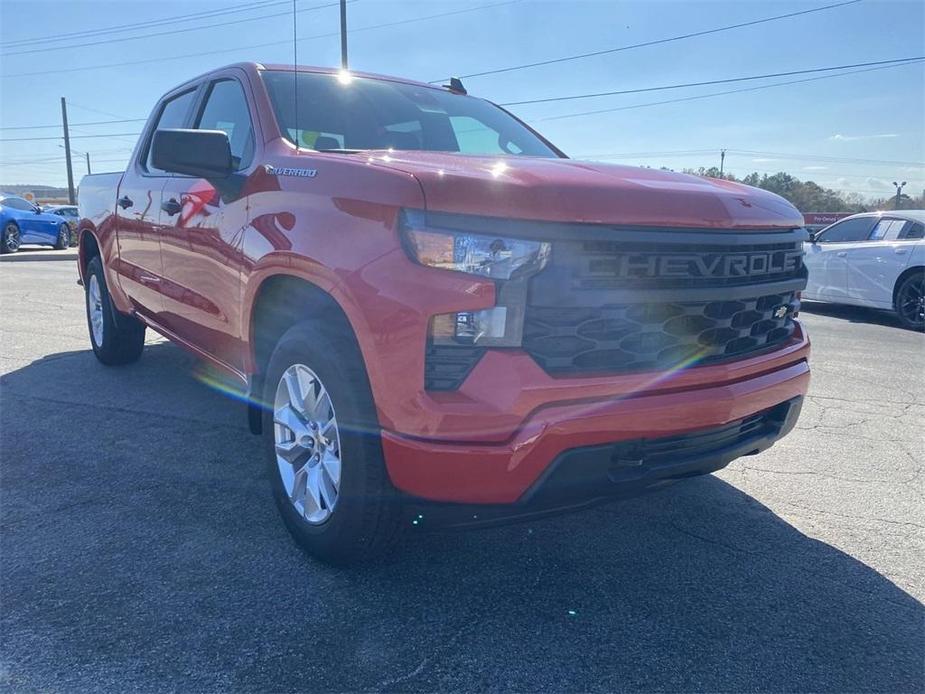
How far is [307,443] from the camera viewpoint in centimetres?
273

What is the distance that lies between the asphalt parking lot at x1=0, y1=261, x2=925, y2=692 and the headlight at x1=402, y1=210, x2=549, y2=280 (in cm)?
102

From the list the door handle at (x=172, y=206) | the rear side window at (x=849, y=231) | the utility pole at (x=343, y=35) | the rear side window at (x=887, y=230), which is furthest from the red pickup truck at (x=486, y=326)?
the utility pole at (x=343, y=35)

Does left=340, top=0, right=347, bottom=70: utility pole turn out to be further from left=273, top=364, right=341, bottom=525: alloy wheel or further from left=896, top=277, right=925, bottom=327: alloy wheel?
left=273, top=364, right=341, bottom=525: alloy wheel

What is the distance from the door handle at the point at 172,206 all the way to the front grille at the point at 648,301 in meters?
2.46

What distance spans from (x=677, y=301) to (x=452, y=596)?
1.26 m

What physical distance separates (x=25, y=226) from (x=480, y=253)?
20588 millimetres

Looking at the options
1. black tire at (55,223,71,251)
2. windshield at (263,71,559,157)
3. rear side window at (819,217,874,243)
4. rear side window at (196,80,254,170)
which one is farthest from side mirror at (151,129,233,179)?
black tire at (55,223,71,251)

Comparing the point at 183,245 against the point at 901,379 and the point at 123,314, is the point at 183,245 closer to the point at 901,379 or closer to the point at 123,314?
the point at 123,314

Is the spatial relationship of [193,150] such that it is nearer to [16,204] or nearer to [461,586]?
[461,586]

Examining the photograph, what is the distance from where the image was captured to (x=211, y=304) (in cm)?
359

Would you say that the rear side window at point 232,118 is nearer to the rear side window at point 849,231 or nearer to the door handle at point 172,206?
the door handle at point 172,206

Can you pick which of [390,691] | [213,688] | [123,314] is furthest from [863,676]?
[123,314]

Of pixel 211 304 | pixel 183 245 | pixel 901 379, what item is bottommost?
pixel 901 379

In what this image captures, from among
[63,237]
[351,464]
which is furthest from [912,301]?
[63,237]
